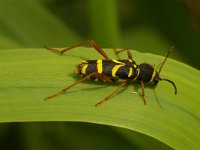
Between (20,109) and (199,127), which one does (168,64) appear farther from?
(20,109)

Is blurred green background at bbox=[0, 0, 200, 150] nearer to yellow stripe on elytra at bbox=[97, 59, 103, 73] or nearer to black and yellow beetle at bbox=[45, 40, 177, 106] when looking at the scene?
black and yellow beetle at bbox=[45, 40, 177, 106]

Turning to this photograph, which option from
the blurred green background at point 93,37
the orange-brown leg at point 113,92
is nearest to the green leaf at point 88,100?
the orange-brown leg at point 113,92

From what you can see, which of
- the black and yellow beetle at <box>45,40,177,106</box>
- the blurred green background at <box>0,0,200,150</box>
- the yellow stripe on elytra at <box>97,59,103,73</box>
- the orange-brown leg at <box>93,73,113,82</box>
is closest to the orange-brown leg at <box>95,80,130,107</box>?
the black and yellow beetle at <box>45,40,177,106</box>

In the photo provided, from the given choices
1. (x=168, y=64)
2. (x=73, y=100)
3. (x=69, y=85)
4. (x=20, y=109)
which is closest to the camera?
(x=20, y=109)

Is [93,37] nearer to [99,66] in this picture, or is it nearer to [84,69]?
[99,66]

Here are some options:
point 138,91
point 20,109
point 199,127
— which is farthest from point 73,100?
point 199,127
